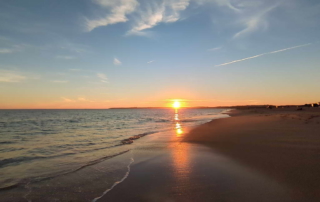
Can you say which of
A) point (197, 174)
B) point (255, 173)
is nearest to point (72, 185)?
point (197, 174)

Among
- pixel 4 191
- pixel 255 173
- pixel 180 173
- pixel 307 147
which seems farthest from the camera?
pixel 307 147

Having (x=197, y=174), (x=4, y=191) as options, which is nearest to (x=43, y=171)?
(x=4, y=191)

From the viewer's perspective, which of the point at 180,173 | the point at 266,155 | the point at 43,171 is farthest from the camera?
the point at 266,155

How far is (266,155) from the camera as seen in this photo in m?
9.69

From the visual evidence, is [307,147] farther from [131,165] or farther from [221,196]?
[131,165]

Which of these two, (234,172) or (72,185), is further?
(234,172)

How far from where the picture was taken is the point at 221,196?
546 centimetres

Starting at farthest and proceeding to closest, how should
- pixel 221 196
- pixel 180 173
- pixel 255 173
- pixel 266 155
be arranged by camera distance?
pixel 266 155 → pixel 180 173 → pixel 255 173 → pixel 221 196

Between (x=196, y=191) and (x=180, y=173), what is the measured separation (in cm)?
190

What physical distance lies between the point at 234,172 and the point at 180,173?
6.66 ft

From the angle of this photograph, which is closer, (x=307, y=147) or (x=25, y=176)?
(x=25, y=176)

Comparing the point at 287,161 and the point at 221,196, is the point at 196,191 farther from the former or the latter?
the point at 287,161

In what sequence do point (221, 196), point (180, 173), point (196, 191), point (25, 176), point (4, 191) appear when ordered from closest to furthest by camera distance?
point (221, 196) < point (196, 191) < point (4, 191) < point (180, 173) < point (25, 176)

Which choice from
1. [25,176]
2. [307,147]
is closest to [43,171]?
[25,176]
